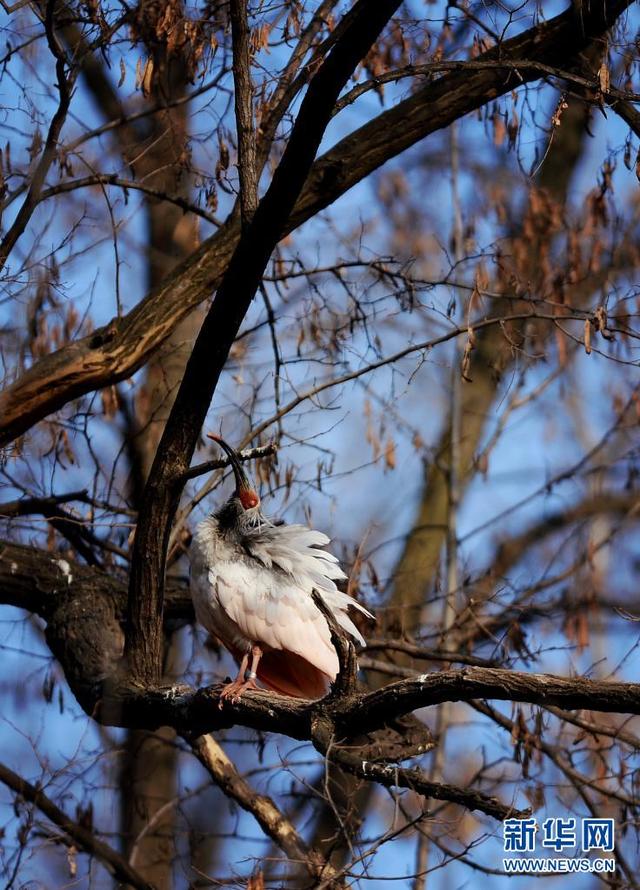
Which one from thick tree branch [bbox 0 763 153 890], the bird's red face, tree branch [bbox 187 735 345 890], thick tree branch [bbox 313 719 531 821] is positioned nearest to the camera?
thick tree branch [bbox 313 719 531 821]

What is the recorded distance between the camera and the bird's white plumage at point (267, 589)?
5.62 m

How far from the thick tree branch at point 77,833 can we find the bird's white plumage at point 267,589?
1369 mm

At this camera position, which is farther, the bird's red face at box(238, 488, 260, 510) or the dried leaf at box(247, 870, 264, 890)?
the bird's red face at box(238, 488, 260, 510)

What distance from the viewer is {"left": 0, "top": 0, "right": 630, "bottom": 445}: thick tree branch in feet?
18.2

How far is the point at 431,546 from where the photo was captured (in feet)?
32.7

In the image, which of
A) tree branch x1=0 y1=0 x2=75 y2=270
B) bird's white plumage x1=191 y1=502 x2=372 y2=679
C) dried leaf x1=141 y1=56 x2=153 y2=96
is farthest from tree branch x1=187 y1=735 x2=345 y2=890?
dried leaf x1=141 y1=56 x2=153 y2=96

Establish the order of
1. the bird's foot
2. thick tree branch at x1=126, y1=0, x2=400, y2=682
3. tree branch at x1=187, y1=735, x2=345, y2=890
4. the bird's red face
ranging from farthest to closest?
tree branch at x1=187, y1=735, x2=345, y2=890 → the bird's red face → the bird's foot → thick tree branch at x1=126, y1=0, x2=400, y2=682

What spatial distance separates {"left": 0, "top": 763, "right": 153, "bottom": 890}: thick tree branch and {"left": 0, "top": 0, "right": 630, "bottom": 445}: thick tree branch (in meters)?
1.91

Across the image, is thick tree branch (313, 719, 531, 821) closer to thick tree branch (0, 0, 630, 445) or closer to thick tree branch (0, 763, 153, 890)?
thick tree branch (0, 0, 630, 445)

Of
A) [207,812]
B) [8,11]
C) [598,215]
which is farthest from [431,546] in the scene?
[8,11]

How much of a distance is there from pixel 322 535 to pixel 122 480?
9.14 ft

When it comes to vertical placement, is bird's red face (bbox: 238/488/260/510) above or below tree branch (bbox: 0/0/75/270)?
below

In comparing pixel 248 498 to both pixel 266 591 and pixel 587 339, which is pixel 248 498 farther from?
pixel 587 339

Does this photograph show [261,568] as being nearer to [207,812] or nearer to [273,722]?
[273,722]
